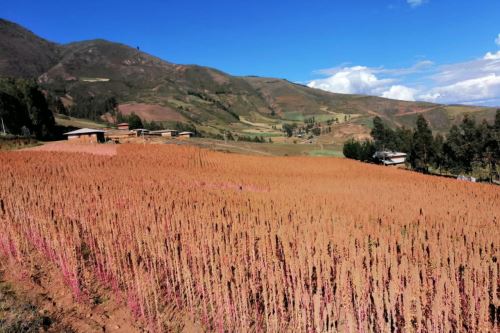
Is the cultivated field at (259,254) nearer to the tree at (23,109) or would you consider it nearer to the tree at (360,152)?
the tree at (23,109)

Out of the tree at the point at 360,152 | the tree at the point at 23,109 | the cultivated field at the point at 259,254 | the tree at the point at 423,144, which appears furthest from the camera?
the tree at the point at 360,152

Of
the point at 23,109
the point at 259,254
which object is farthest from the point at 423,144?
the point at 23,109

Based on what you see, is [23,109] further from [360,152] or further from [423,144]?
[423,144]

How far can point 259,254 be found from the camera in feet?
27.0

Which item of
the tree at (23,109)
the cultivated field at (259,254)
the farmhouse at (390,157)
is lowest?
the farmhouse at (390,157)

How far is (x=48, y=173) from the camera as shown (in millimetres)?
19406

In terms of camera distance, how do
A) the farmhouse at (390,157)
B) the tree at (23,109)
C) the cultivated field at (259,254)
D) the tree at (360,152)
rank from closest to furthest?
the cultivated field at (259,254) → the tree at (23,109) → the farmhouse at (390,157) → the tree at (360,152)

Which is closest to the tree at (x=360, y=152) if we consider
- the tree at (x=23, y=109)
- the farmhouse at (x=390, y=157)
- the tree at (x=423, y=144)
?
the farmhouse at (x=390, y=157)

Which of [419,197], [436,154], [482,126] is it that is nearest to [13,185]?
[419,197]

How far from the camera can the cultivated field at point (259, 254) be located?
6.48m

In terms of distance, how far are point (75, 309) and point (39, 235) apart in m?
3.81

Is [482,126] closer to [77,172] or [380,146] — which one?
[380,146]

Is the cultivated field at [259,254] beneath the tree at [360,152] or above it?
above

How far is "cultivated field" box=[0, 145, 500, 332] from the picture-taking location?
648 centimetres
